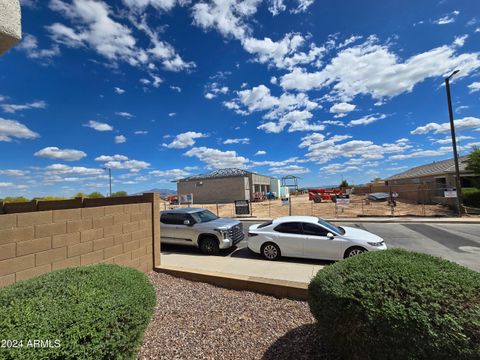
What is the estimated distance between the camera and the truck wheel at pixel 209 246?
923 cm

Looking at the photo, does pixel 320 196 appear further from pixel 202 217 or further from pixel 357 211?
pixel 202 217

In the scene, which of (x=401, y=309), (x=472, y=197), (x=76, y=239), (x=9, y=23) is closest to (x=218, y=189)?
(x=472, y=197)

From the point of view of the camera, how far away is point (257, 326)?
3605mm

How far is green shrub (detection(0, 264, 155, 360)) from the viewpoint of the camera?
1.77 metres

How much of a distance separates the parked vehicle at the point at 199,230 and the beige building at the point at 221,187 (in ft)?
114

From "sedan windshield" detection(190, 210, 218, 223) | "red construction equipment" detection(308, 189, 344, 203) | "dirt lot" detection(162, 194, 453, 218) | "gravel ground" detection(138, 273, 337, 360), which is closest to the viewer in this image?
Answer: "gravel ground" detection(138, 273, 337, 360)

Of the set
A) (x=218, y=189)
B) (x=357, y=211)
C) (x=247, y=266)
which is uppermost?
(x=218, y=189)

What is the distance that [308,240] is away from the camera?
26.0 feet

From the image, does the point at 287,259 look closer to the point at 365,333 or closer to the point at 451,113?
the point at 365,333

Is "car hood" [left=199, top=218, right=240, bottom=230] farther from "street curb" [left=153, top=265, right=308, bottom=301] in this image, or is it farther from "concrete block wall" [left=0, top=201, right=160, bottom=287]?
"street curb" [left=153, top=265, right=308, bottom=301]

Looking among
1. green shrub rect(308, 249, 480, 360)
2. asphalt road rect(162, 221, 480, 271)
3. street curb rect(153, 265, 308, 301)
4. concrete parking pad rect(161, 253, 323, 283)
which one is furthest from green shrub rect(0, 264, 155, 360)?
asphalt road rect(162, 221, 480, 271)

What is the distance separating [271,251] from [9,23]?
791cm

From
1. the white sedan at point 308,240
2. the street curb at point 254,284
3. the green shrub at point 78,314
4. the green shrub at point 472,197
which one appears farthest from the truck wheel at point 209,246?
the green shrub at point 472,197

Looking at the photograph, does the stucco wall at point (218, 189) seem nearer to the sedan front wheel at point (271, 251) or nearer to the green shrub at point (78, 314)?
the sedan front wheel at point (271, 251)
